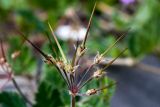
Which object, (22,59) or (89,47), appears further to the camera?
(89,47)

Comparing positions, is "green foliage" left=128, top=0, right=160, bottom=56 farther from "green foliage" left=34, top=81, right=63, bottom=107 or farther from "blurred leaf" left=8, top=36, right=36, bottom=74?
"green foliage" left=34, top=81, right=63, bottom=107

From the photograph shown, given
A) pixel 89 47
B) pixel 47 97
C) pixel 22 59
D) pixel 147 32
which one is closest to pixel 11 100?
pixel 47 97

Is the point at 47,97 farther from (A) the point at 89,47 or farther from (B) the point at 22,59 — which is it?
(A) the point at 89,47

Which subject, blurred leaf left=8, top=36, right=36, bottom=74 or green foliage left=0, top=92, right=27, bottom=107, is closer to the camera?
green foliage left=0, top=92, right=27, bottom=107

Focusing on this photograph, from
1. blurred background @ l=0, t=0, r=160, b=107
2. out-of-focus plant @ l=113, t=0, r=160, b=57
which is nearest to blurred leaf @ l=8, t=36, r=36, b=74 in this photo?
blurred background @ l=0, t=0, r=160, b=107

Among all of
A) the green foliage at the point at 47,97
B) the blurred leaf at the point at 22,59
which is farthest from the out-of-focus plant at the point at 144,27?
the green foliage at the point at 47,97

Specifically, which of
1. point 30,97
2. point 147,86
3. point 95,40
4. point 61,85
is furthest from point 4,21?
point 61,85

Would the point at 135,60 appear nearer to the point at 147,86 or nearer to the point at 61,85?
the point at 147,86

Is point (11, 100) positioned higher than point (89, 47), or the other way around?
point (89, 47)
